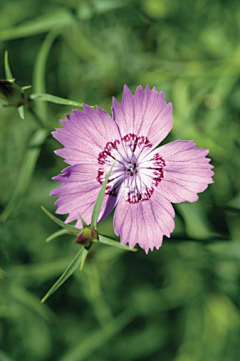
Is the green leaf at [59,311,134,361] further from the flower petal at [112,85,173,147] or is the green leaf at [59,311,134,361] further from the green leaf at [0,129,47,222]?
the flower petal at [112,85,173,147]

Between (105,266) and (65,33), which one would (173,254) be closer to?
→ (105,266)

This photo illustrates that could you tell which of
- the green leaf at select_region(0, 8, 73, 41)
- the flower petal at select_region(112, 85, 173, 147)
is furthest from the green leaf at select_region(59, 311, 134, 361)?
the green leaf at select_region(0, 8, 73, 41)

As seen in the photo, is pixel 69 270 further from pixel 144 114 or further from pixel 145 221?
pixel 144 114

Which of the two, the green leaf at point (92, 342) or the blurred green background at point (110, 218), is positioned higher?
the blurred green background at point (110, 218)

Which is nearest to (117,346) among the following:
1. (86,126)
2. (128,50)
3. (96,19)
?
(86,126)

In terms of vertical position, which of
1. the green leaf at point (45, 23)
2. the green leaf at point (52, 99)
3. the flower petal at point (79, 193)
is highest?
the green leaf at point (45, 23)

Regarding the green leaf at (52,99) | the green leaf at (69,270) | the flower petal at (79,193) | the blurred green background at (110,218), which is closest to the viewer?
the green leaf at (69,270)

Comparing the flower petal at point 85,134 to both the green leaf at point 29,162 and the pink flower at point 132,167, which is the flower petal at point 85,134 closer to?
the pink flower at point 132,167

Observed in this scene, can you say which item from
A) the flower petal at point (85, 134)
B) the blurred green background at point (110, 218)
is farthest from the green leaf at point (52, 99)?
the blurred green background at point (110, 218)
